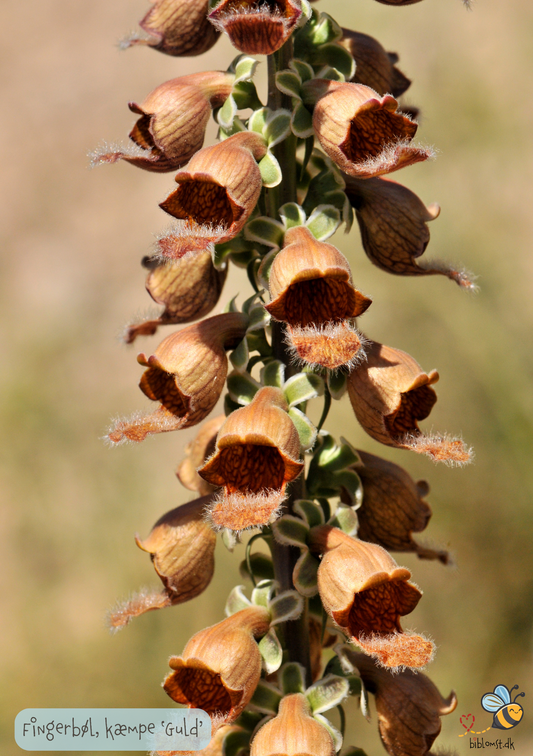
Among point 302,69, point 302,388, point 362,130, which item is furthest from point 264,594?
point 302,69

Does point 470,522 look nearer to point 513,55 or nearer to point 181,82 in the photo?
point 181,82

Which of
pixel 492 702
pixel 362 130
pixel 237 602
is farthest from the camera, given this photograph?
pixel 492 702

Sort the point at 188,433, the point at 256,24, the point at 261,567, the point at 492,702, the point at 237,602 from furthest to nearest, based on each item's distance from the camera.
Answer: the point at 188,433, the point at 492,702, the point at 261,567, the point at 237,602, the point at 256,24

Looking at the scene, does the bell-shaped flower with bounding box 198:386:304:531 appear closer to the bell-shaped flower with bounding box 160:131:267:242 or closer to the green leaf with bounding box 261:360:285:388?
the green leaf with bounding box 261:360:285:388

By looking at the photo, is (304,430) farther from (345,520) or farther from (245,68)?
(245,68)

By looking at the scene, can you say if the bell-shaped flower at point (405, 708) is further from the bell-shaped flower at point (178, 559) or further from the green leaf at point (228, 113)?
the green leaf at point (228, 113)

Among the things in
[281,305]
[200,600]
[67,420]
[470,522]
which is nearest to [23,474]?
A: [67,420]
